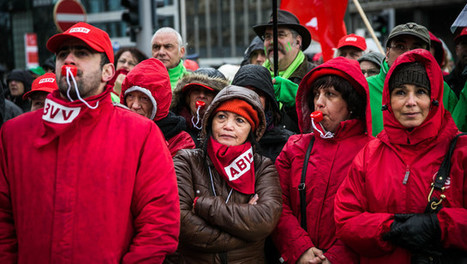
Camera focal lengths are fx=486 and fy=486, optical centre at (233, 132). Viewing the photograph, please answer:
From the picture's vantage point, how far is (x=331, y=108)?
327cm

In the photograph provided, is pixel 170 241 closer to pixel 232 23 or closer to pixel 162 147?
pixel 162 147

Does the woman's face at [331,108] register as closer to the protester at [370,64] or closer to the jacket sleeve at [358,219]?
the jacket sleeve at [358,219]

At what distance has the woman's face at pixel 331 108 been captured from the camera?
327cm

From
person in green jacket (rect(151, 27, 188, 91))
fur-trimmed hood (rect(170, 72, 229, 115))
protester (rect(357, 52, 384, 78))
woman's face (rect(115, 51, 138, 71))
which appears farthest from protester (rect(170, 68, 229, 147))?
protester (rect(357, 52, 384, 78))

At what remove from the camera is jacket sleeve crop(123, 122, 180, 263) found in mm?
2441

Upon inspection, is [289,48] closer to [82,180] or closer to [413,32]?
[413,32]

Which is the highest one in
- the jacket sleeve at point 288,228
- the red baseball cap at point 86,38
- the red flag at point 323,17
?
the red flag at point 323,17

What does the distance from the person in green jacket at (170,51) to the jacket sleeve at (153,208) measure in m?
3.01

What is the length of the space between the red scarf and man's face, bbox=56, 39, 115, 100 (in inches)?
33.1

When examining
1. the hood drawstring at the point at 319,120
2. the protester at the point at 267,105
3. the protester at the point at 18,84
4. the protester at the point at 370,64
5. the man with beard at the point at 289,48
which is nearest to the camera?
the hood drawstring at the point at 319,120

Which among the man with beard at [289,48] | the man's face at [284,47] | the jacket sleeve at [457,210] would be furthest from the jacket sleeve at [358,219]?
the man's face at [284,47]

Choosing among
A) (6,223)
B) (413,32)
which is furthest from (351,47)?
(6,223)

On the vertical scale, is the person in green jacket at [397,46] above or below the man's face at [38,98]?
above

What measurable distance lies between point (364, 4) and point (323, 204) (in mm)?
28726
